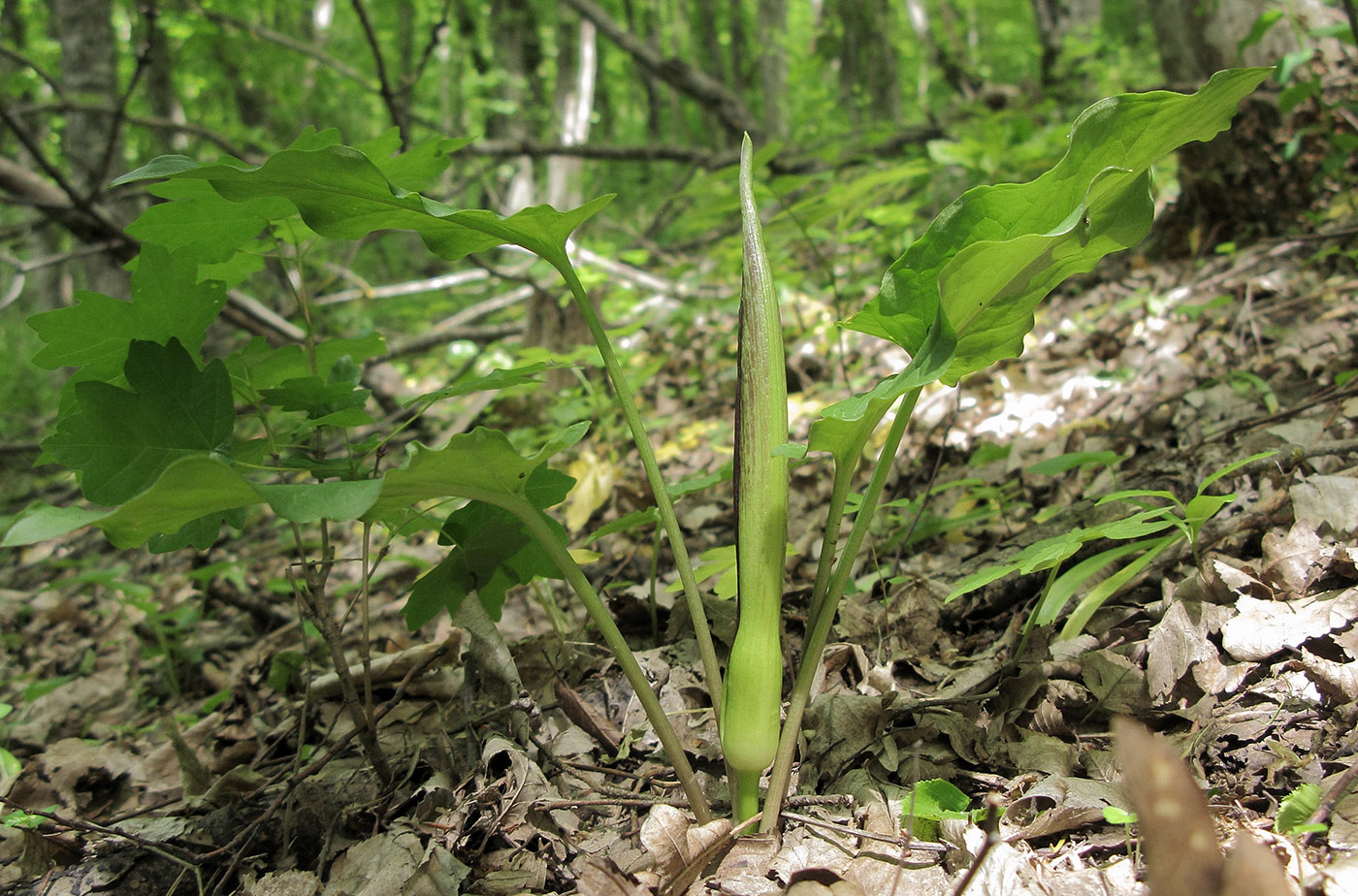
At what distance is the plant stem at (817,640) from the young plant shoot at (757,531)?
3 centimetres

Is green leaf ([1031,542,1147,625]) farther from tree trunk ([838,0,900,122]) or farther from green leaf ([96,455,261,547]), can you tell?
tree trunk ([838,0,900,122])

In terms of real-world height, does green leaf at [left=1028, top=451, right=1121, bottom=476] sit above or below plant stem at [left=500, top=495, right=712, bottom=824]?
above

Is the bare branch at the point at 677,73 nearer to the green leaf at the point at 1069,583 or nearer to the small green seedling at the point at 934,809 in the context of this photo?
the green leaf at the point at 1069,583

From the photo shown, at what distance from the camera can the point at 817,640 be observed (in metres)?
1.10

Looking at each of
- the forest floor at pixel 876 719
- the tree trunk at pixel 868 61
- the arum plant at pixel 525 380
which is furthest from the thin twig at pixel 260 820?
the tree trunk at pixel 868 61

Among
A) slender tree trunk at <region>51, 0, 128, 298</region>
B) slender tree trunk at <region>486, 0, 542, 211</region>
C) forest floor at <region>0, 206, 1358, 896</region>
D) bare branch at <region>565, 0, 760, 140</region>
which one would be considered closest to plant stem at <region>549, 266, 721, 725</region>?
forest floor at <region>0, 206, 1358, 896</region>

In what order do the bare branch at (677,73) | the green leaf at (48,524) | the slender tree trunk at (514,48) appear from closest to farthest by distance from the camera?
the green leaf at (48,524), the bare branch at (677,73), the slender tree trunk at (514,48)

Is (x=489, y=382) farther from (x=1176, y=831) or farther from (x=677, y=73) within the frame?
(x=677, y=73)

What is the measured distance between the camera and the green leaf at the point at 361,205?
93 cm

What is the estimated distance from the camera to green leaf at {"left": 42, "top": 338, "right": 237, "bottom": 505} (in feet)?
3.37

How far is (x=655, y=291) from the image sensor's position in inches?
199

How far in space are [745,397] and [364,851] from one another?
3.01ft

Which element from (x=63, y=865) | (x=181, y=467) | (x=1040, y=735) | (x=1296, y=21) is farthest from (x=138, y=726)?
(x=1296, y=21)

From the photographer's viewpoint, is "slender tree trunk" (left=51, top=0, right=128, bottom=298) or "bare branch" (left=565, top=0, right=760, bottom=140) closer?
"slender tree trunk" (left=51, top=0, right=128, bottom=298)
